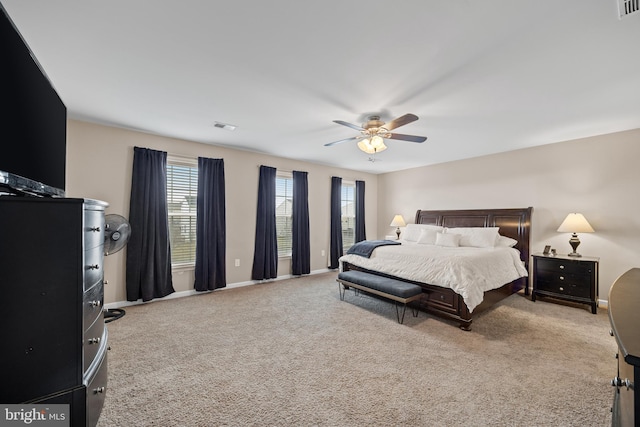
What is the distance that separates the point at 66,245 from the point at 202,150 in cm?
357

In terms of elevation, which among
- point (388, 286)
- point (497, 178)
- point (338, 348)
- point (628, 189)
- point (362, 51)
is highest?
point (362, 51)

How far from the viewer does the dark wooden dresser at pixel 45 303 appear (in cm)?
98

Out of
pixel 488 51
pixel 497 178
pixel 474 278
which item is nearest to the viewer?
pixel 488 51

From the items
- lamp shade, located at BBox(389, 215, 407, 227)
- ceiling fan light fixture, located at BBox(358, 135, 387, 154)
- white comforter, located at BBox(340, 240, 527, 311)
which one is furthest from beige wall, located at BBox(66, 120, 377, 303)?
ceiling fan light fixture, located at BBox(358, 135, 387, 154)

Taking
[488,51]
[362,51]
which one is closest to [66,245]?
[362,51]

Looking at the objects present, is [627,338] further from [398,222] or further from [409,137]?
[398,222]

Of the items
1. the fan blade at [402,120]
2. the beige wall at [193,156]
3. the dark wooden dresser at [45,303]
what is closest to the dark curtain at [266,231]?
the beige wall at [193,156]

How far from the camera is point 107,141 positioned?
11.6ft

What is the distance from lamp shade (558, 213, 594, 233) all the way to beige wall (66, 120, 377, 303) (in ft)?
13.5

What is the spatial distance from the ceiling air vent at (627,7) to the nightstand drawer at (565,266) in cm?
334

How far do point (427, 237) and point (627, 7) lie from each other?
3.88 metres

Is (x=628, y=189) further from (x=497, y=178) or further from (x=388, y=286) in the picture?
(x=388, y=286)

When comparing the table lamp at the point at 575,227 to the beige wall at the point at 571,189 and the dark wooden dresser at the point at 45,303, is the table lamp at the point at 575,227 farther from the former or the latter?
the dark wooden dresser at the point at 45,303

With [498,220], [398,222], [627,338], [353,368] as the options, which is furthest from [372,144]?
[398,222]
